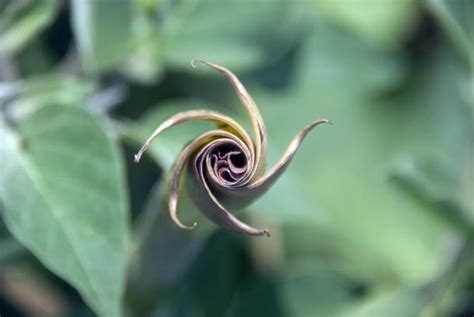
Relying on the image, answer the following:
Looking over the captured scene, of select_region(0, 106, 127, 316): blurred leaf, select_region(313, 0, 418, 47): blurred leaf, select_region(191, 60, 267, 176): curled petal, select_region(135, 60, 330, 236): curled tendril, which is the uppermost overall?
select_region(191, 60, 267, 176): curled petal

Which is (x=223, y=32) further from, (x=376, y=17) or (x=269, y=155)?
(x=376, y=17)

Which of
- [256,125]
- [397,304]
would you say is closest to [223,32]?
[397,304]

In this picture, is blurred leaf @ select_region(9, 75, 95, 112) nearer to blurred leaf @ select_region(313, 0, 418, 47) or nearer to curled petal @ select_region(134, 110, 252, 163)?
curled petal @ select_region(134, 110, 252, 163)

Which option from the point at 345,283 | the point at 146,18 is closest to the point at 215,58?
the point at 146,18

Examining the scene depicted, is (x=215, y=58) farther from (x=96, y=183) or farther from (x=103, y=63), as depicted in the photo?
(x=96, y=183)

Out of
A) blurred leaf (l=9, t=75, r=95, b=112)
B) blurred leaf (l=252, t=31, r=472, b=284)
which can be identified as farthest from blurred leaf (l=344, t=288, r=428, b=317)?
blurred leaf (l=9, t=75, r=95, b=112)
